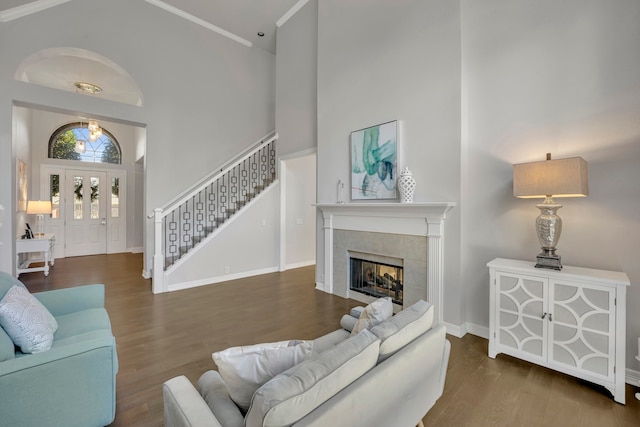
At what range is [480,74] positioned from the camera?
3.07m

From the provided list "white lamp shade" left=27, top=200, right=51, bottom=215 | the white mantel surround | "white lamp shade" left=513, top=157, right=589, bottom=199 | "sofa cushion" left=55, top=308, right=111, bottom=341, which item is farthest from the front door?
"white lamp shade" left=513, top=157, right=589, bottom=199

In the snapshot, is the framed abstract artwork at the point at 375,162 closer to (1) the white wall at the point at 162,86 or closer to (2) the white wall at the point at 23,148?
(1) the white wall at the point at 162,86

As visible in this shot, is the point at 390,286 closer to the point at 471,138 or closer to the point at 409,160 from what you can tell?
the point at 409,160

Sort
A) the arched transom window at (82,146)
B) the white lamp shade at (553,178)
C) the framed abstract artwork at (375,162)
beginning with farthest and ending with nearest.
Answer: the arched transom window at (82,146) < the framed abstract artwork at (375,162) < the white lamp shade at (553,178)

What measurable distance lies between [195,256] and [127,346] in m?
2.26

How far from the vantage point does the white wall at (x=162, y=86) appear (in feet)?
13.9

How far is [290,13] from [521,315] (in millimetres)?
6494

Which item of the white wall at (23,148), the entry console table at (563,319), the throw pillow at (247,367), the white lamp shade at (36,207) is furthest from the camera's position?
the white lamp shade at (36,207)

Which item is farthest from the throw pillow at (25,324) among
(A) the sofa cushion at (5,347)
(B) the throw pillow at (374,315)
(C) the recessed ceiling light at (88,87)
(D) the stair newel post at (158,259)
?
(C) the recessed ceiling light at (88,87)

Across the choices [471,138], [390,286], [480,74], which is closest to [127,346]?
[390,286]

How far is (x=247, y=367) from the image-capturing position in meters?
1.15

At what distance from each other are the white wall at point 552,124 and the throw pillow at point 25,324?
3.66 m

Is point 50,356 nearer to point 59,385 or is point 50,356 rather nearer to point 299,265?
point 59,385

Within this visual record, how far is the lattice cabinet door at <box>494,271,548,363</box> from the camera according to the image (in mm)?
2381
